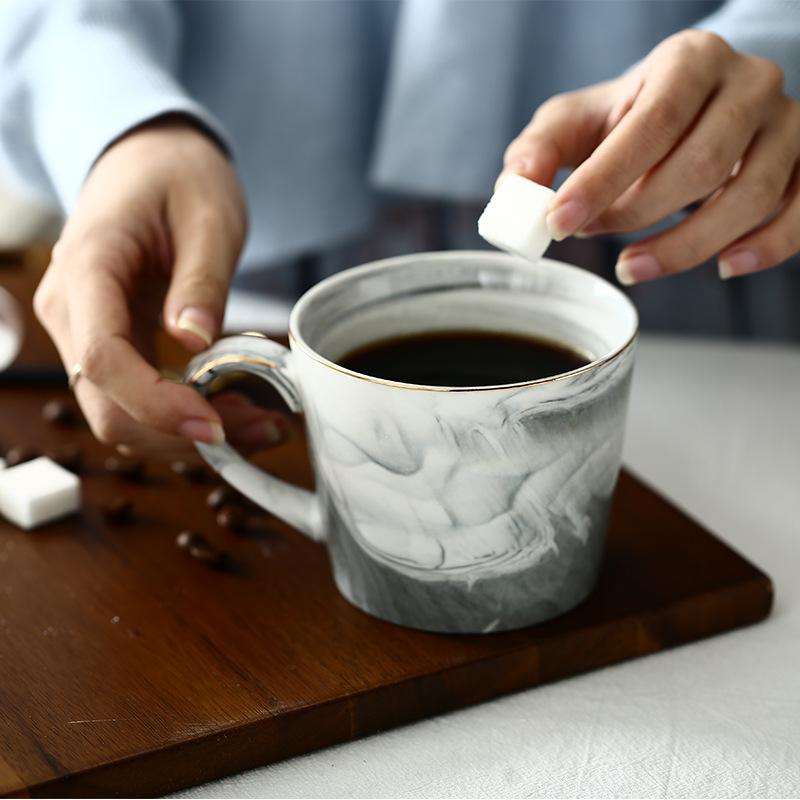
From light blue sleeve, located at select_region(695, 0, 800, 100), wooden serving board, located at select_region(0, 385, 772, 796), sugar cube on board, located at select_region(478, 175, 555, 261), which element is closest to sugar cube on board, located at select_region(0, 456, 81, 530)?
wooden serving board, located at select_region(0, 385, 772, 796)

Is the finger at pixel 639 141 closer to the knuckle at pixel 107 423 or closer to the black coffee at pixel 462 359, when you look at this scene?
the black coffee at pixel 462 359

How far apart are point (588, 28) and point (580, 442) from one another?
2.05 feet

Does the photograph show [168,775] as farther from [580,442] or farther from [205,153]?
[205,153]

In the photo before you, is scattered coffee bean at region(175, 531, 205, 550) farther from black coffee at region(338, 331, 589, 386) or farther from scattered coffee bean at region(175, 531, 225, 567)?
black coffee at region(338, 331, 589, 386)

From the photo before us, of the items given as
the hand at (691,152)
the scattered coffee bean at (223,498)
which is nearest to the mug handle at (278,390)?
the scattered coffee bean at (223,498)

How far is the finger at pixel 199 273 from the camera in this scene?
2.35 ft

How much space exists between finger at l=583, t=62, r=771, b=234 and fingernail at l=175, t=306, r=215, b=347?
10.0 inches

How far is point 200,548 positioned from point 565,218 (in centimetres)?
33

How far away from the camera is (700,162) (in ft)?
2.27

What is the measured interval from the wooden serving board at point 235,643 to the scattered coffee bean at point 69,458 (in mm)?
62

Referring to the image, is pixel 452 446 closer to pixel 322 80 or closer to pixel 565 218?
pixel 565 218

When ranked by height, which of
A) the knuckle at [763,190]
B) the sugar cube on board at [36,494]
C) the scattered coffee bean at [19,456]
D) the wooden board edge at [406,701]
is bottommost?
the wooden board edge at [406,701]

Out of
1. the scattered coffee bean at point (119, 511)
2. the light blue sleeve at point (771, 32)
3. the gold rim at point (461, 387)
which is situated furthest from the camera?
the light blue sleeve at point (771, 32)

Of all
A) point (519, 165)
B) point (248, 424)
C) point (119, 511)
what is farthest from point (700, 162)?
point (119, 511)
